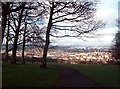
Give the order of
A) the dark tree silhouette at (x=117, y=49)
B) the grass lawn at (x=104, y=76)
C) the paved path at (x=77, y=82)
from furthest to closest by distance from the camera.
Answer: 1. the dark tree silhouette at (x=117, y=49)
2. the grass lawn at (x=104, y=76)
3. the paved path at (x=77, y=82)

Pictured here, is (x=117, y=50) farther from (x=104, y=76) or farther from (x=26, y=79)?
(x=26, y=79)

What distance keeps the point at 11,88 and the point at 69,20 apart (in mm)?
27966

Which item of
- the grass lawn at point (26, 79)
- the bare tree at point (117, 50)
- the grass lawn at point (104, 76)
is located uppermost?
the bare tree at point (117, 50)

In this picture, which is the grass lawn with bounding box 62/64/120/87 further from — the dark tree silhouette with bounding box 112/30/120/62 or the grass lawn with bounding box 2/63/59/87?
the dark tree silhouette with bounding box 112/30/120/62

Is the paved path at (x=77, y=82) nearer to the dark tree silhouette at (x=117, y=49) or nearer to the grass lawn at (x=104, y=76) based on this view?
the grass lawn at (x=104, y=76)

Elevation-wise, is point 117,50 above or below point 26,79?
above

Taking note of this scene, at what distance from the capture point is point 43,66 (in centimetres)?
4297

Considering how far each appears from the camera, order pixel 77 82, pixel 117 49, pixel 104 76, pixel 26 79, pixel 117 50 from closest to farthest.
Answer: pixel 26 79
pixel 77 82
pixel 104 76
pixel 117 49
pixel 117 50

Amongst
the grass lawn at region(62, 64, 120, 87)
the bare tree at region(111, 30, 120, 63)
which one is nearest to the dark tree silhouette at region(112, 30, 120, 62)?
the bare tree at region(111, 30, 120, 63)

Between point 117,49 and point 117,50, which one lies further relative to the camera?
point 117,50

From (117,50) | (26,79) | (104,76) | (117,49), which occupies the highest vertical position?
(117,49)

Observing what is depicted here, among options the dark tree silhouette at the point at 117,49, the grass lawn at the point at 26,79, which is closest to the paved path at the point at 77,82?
the grass lawn at the point at 26,79

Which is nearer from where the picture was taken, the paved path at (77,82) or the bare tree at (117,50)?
the paved path at (77,82)

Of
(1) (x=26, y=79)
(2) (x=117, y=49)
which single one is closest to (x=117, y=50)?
(2) (x=117, y=49)
